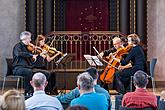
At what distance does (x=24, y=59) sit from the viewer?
922cm

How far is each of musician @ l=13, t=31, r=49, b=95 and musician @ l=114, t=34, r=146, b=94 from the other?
1733 millimetres

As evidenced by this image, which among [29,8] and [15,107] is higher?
[29,8]

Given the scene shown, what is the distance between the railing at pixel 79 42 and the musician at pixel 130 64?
7.19 ft

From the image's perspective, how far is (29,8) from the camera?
12109 mm

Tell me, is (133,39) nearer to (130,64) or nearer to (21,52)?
(130,64)

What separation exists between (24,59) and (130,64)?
210cm

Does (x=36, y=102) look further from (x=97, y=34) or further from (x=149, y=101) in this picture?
(x=97, y=34)

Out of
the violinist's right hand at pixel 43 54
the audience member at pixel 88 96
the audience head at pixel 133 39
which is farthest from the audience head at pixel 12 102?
the audience head at pixel 133 39

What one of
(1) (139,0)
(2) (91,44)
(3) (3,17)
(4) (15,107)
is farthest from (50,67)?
(4) (15,107)

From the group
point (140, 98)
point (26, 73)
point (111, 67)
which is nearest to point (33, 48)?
point (26, 73)

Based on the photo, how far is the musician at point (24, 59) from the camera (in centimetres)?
900

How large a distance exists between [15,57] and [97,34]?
10.1ft

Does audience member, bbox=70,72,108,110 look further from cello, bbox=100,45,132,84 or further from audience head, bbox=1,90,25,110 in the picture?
cello, bbox=100,45,132,84

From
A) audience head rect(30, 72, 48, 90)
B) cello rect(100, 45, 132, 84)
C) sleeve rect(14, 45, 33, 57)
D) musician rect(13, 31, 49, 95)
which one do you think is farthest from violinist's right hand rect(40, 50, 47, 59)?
audience head rect(30, 72, 48, 90)
